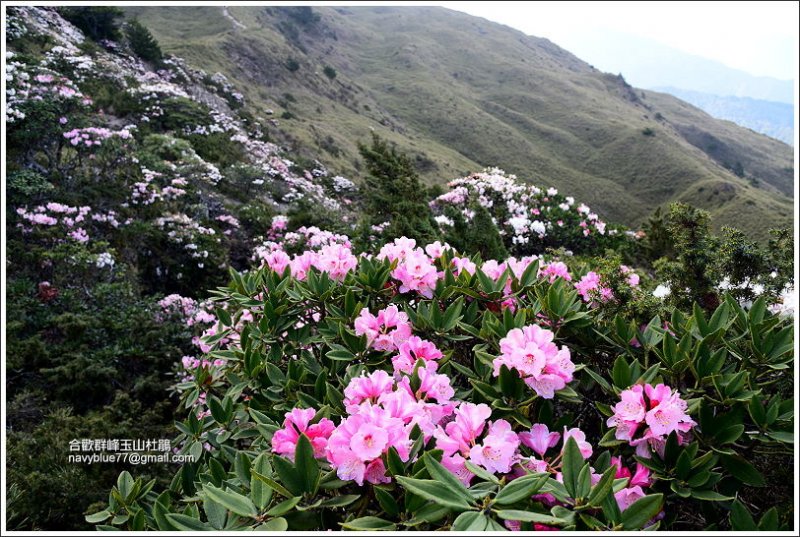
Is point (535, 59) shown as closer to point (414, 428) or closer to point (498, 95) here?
point (498, 95)

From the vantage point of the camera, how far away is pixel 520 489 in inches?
37.3

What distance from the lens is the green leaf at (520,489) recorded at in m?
0.92

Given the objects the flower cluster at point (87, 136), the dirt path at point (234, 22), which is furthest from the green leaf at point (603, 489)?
the dirt path at point (234, 22)

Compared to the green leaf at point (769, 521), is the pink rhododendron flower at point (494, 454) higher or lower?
lower

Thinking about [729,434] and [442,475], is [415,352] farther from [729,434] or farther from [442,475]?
[729,434]

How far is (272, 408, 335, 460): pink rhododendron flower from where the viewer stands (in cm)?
118

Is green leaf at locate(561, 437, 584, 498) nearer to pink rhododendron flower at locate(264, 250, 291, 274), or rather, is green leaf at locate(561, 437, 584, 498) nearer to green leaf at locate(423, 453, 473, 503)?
green leaf at locate(423, 453, 473, 503)

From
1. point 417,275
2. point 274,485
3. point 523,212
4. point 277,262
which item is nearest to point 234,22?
point 523,212

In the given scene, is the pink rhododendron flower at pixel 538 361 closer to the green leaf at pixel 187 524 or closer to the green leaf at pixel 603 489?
the green leaf at pixel 603 489

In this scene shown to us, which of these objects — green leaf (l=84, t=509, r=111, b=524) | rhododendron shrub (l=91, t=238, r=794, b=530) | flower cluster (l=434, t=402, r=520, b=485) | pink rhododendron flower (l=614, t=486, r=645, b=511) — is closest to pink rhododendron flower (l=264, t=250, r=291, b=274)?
rhododendron shrub (l=91, t=238, r=794, b=530)

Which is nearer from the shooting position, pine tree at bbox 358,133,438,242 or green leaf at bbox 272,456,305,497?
green leaf at bbox 272,456,305,497

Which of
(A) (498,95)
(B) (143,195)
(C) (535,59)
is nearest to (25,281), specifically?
(B) (143,195)

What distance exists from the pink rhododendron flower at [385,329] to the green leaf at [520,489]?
73 cm

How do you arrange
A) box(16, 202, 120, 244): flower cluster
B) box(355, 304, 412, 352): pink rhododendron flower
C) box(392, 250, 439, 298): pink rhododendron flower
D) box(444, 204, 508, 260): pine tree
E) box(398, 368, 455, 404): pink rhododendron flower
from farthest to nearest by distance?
box(16, 202, 120, 244): flower cluster, box(444, 204, 508, 260): pine tree, box(392, 250, 439, 298): pink rhododendron flower, box(355, 304, 412, 352): pink rhododendron flower, box(398, 368, 455, 404): pink rhododendron flower
